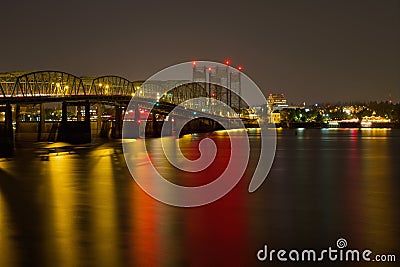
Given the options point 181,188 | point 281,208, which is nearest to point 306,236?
point 281,208

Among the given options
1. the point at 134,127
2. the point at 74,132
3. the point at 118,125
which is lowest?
the point at 74,132

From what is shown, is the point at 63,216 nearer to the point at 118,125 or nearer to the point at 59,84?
the point at 118,125

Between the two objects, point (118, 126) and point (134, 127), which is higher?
point (118, 126)

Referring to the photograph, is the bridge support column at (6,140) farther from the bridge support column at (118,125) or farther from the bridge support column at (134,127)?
the bridge support column at (134,127)

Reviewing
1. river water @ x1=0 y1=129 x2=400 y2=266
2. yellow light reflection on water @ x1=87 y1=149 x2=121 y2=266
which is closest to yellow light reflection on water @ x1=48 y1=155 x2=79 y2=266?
river water @ x1=0 y1=129 x2=400 y2=266

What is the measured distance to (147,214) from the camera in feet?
59.7

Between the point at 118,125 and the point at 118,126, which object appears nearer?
the point at 118,126

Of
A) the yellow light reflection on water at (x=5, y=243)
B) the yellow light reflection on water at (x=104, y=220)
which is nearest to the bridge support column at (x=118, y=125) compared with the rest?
the yellow light reflection on water at (x=104, y=220)

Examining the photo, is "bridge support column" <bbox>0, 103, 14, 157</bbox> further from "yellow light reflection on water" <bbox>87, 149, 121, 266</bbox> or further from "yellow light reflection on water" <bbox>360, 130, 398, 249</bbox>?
"yellow light reflection on water" <bbox>360, 130, 398, 249</bbox>

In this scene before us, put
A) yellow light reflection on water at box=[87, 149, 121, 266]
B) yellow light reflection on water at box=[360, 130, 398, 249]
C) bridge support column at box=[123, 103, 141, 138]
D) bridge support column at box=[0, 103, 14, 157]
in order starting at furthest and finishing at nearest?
bridge support column at box=[123, 103, 141, 138]
bridge support column at box=[0, 103, 14, 157]
yellow light reflection on water at box=[360, 130, 398, 249]
yellow light reflection on water at box=[87, 149, 121, 266]

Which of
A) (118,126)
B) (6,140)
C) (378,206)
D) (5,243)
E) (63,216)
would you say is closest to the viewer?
(5,243)

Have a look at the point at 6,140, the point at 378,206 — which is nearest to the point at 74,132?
the point at 6,140

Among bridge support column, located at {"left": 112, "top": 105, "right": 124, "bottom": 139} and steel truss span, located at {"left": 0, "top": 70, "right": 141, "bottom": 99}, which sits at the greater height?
steel truss span, located at {"left": 0, "top": 70, "right": 141, "bottom": 99}

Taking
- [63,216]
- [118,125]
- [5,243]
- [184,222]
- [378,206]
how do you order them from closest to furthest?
[5,243] → [184,222] → [63,216] → [378,206] → [118,125]
